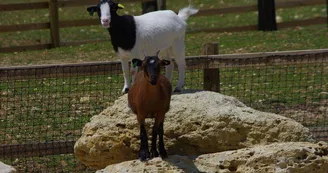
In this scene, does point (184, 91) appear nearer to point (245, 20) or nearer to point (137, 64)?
point (137, 64)

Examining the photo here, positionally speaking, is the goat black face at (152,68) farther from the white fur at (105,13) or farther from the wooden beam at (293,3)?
the wooden beam at (293,3)

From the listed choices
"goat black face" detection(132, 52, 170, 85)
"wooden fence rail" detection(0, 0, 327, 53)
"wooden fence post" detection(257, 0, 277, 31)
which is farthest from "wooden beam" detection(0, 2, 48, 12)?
"goat black face" detection(132, 52, 170, 85)

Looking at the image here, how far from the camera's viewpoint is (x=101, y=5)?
8.51m

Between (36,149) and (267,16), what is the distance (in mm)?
9866

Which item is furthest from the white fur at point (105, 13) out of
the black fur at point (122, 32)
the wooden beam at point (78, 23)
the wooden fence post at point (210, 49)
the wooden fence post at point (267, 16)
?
the wooden fence post at point (267, 16)

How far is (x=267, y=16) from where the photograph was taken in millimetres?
18562

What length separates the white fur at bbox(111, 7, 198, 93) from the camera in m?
8.77

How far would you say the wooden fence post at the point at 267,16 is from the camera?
18.6 metres

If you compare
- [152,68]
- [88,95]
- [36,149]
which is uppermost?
[152,68]

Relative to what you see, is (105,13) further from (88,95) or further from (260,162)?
(88,95)

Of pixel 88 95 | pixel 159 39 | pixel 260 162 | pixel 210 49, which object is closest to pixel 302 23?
pixel 88 95

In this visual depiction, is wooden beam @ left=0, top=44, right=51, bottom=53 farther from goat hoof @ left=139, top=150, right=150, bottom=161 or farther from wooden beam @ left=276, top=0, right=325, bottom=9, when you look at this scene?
goat hoof @ left=139, top=150, right=150, bottom=161

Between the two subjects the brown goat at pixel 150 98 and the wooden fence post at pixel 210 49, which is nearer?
the brown goat at pixel 150 98

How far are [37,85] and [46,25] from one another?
5.43 metres
